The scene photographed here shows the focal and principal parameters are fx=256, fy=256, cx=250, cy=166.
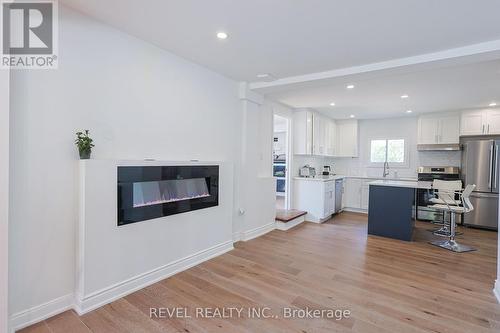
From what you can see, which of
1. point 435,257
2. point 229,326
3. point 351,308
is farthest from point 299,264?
point 435,257

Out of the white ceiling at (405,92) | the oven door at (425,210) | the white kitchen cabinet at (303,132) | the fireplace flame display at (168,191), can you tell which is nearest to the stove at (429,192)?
the oven door at (425,210)

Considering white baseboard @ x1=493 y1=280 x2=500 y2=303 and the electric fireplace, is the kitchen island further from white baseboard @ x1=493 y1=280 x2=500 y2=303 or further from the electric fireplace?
the electric fireplace

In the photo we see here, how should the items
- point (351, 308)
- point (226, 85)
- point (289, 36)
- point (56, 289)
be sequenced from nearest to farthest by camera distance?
1. point (56, 289)
2. point (351, 308)
3. point (289, 36)
4. point (226, 85)

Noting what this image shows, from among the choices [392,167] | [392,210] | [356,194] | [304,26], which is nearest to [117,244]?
[304,26]

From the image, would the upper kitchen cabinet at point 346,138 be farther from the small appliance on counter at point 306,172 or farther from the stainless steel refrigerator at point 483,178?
the stainless steel refrigerator at point 483,178

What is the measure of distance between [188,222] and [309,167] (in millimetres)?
3831

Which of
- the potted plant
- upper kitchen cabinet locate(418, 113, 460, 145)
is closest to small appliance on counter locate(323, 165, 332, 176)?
upper kitchen cabinet locate(418, 113, 460, 145)

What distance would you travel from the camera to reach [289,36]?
99.0 inches

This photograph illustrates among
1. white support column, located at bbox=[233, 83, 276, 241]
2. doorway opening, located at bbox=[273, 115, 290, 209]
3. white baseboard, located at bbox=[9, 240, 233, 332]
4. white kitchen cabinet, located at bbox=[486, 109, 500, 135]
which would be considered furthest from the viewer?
doorway opening, located at bbox=[273, 115, 290, 209]

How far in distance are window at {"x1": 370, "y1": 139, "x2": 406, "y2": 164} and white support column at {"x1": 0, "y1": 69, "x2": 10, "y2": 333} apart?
7.30m

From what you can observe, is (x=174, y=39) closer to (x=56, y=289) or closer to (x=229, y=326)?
(x=56, y=289)

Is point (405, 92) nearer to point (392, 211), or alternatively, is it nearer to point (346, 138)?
point (392, 211)

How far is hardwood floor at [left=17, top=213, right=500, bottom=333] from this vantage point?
2066 mm

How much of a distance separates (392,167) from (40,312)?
7295 millimetres
